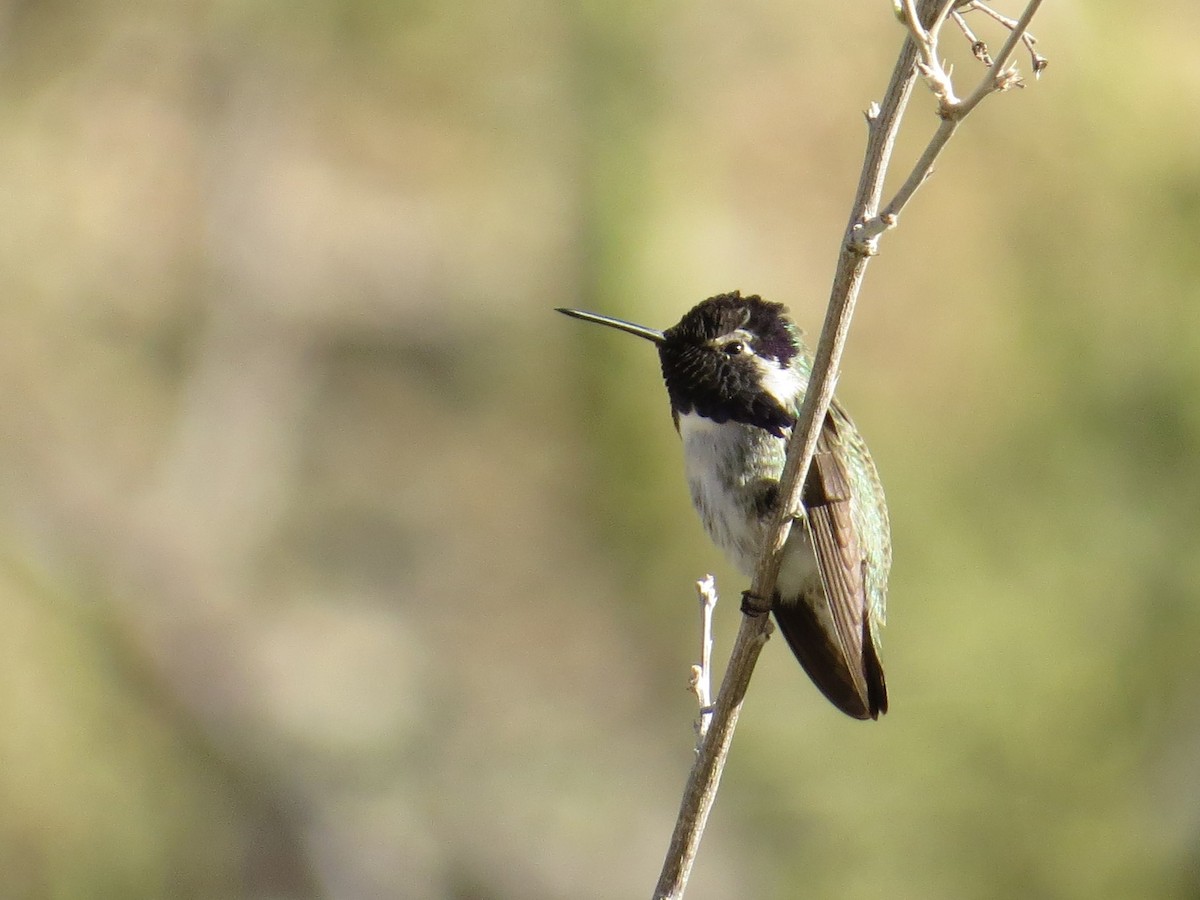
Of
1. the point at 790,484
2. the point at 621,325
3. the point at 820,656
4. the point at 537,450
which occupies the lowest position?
the point at 790,484

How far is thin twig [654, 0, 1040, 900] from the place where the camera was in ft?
4.91

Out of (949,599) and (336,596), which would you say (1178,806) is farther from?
(336,596)

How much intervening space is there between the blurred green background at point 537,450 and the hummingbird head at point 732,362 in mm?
3807

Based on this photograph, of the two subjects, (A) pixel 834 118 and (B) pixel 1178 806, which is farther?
(A) pixel 834 118

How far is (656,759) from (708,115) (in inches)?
141

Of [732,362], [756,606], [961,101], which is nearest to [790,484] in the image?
[756,606]

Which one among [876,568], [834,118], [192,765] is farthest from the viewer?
[834,118]

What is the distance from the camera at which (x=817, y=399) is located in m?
1.70

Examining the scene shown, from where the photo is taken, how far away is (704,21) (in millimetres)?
7141

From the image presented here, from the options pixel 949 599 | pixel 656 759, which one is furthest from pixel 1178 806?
pixel 656 759

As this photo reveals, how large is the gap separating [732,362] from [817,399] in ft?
2.96

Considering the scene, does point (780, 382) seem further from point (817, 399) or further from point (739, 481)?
point (817, 399)

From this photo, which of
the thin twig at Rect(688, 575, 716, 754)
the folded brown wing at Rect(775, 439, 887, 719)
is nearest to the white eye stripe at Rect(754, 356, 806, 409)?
the folded brown wing at Rect(775, 439, 887, 719)

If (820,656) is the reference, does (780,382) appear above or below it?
above
